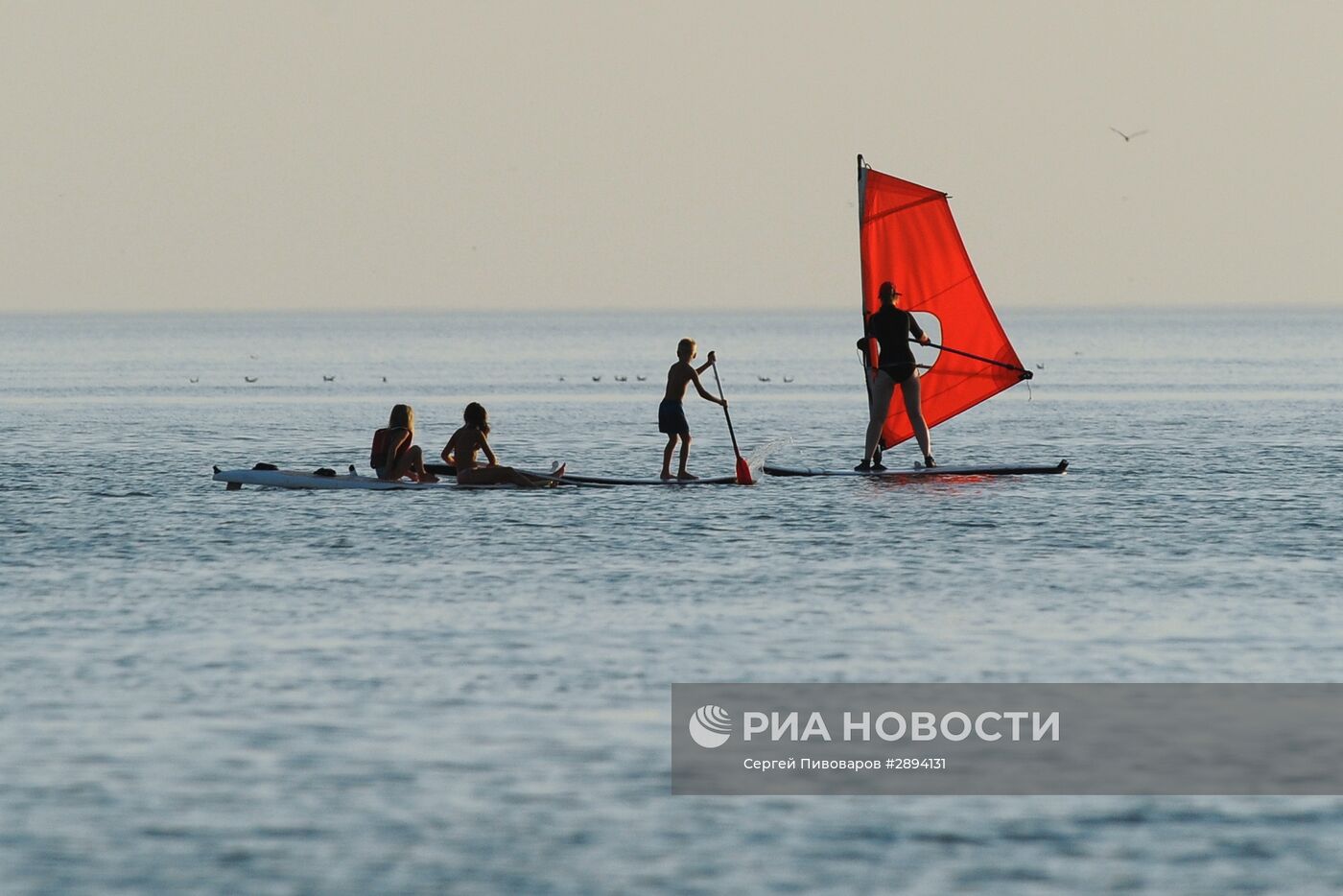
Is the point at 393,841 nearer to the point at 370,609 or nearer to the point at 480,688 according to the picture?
the point at 480,688

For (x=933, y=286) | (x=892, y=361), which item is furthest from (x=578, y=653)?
(x=933, y=286)

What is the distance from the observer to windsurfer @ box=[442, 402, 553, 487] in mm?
26031

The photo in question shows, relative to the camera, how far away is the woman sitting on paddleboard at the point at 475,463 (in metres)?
26.0

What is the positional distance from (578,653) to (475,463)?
1223 cm

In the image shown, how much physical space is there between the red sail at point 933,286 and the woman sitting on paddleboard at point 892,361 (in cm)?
137

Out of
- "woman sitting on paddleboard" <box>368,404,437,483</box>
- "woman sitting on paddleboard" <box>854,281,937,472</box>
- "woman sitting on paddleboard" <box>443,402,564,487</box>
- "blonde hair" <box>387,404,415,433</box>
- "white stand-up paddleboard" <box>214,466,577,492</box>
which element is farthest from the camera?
"woman sitting on paddleboard" <box>854,281,937,472</box>

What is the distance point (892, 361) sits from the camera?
1067 inches

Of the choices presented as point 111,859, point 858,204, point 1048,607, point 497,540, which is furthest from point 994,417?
point 111,859

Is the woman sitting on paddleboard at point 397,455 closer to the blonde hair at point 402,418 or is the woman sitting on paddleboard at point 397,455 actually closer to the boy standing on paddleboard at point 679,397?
the blonde hair at point 402,418

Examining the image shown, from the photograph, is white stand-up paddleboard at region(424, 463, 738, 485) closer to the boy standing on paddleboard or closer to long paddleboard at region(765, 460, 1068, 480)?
the boy standing on paddleboard

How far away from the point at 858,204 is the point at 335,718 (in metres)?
18.0

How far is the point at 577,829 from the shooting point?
33.4ft

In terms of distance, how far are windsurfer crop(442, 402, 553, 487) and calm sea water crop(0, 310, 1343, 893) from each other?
285mm

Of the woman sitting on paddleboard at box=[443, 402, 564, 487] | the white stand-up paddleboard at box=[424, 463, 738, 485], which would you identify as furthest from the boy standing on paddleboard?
the woman sitting on paddleboard at box=[443, 402, 564, 487]
